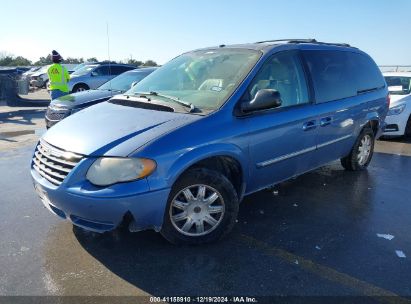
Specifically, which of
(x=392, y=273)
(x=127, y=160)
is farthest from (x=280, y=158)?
(x=127, y=160)

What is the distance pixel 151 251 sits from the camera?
350 centimetres

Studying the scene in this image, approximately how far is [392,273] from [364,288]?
379 mm

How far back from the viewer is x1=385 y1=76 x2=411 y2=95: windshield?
29.6ft

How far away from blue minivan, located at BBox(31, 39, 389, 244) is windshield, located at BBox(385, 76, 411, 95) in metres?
4.53

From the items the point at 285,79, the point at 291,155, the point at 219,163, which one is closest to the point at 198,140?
the point at 219,163

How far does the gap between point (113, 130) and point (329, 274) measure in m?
2.16

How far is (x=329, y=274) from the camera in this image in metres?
3.15

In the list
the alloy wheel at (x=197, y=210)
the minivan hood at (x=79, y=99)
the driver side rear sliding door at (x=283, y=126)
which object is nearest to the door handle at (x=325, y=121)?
the driver side rear sliding door at (x=283, y=126)

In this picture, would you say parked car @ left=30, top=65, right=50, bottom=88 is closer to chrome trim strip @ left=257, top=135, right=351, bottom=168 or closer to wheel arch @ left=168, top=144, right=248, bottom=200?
chrome trim strip @ left=257, top=135, right=351, bottom=168

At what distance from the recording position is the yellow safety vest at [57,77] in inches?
418

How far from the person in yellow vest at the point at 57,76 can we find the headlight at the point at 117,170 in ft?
27.8

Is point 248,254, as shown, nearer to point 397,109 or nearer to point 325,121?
point 325,121

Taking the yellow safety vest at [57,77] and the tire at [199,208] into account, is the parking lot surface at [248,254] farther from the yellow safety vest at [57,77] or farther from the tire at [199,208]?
the yellow safety vest at [57,77]

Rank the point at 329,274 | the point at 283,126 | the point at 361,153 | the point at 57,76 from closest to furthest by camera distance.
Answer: the point at 329,274, the point at 283,126, the point at 361,153, the point at 57,76
